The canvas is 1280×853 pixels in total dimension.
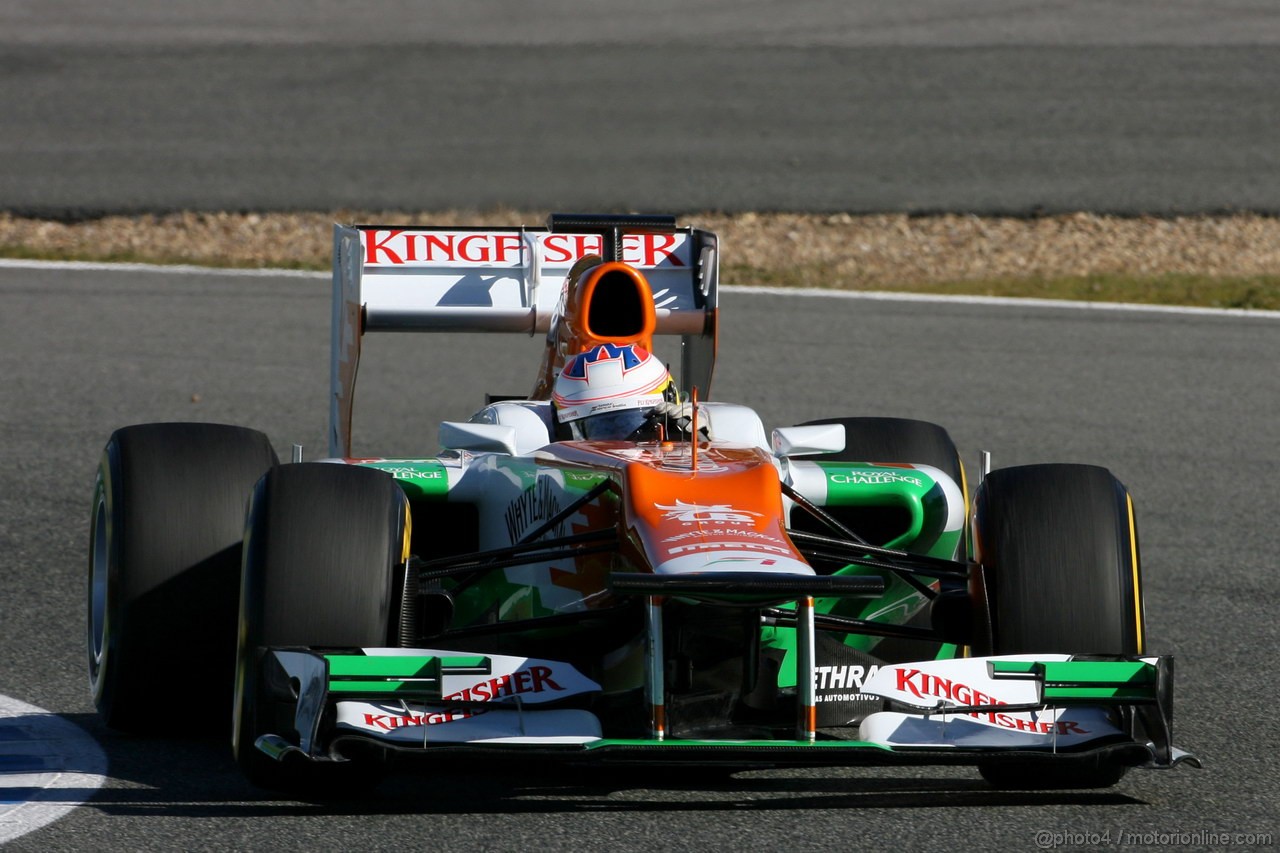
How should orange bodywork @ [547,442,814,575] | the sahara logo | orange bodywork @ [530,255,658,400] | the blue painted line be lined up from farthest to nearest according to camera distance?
orange bodywork @ [530,255,658,400] → the blue painted line → the sahara logo → orange bodywork @ [547,442,814,575]

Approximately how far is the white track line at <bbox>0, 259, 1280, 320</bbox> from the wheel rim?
8.35 m

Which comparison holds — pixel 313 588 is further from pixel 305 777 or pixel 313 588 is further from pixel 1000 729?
pixel 1000 729

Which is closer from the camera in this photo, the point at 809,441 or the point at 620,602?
the point at 620,602

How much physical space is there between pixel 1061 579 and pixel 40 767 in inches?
109

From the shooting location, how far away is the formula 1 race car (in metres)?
4.49

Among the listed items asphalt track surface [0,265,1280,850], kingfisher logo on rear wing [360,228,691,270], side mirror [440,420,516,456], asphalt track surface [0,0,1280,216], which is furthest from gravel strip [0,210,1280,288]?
side mirror [440,420,516,456]

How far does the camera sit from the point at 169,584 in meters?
5.49

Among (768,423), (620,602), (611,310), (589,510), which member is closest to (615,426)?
(611,310)

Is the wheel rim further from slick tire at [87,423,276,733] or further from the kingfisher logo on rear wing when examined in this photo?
the kingfisher logo on rear wing

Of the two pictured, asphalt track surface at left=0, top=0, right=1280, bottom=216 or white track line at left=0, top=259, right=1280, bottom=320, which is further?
asphalt track surface at left=0, top=0, right=1280, bottom=216

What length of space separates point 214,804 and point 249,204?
1131 cm
